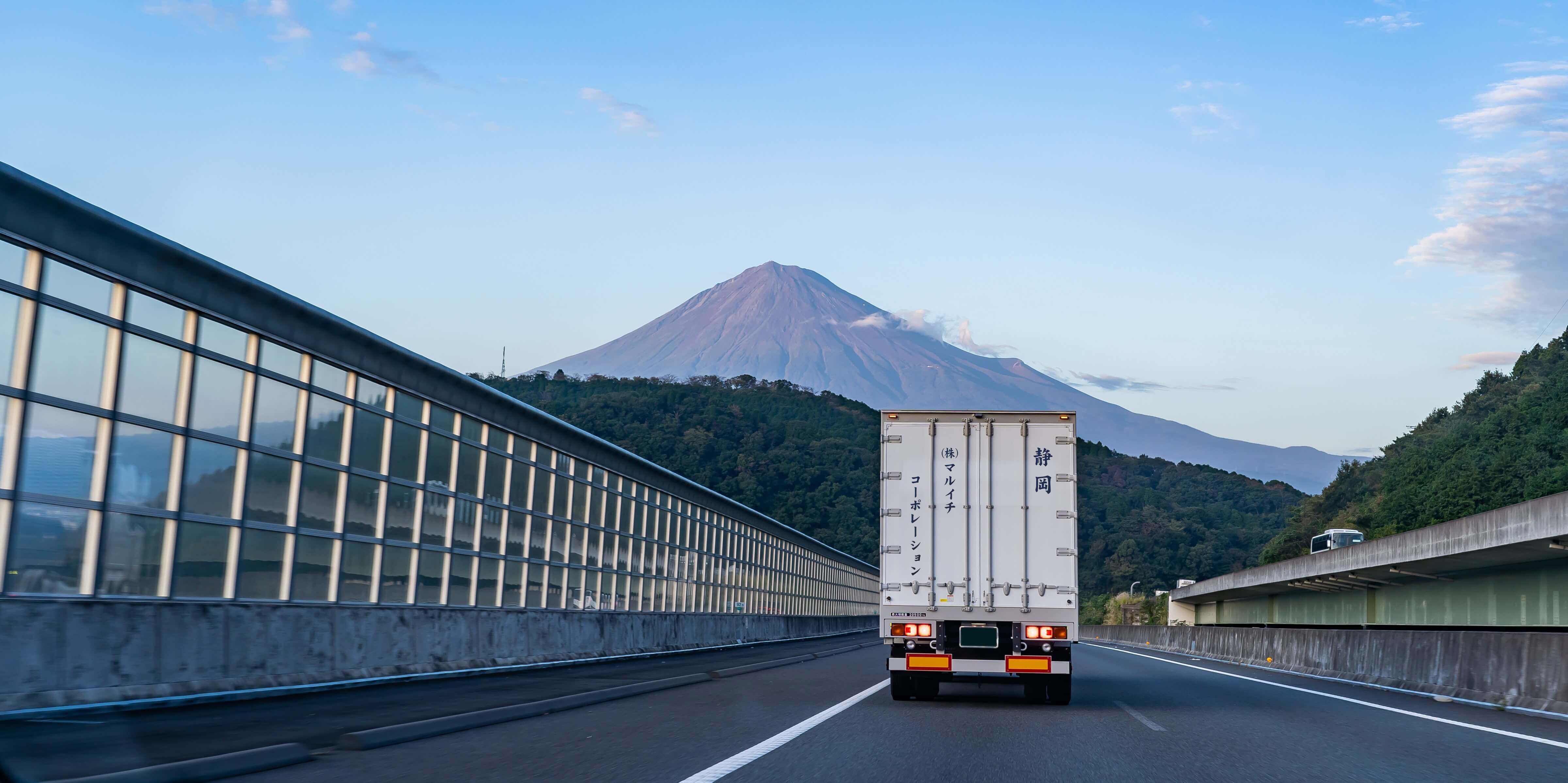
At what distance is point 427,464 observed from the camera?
2009 centimetres

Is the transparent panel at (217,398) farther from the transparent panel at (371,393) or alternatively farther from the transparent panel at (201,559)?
the transparent panel at (371,393)

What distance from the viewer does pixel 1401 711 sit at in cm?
1591

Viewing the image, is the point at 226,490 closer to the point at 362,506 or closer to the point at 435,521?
the point at 362,506

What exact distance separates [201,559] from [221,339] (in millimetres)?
2448

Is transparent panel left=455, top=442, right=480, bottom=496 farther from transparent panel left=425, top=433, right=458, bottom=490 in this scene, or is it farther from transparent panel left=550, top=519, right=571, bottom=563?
transparent panel left=550, top=519, right=571, bottom=563

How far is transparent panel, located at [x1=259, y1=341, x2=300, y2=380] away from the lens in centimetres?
1549

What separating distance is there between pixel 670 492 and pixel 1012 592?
22225mm

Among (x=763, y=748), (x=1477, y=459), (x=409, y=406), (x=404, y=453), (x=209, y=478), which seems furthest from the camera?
(x=1477, y=459)

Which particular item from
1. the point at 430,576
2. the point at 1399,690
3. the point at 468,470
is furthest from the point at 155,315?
the point at 1399,690

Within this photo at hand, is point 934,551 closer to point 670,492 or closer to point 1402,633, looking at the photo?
point 1402,633

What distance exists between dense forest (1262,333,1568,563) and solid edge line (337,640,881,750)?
51434 millimetres

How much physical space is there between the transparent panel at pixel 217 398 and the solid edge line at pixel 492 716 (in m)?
4.34

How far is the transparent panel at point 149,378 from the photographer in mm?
12820

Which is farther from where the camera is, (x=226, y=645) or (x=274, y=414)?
(x=274, y=414)
